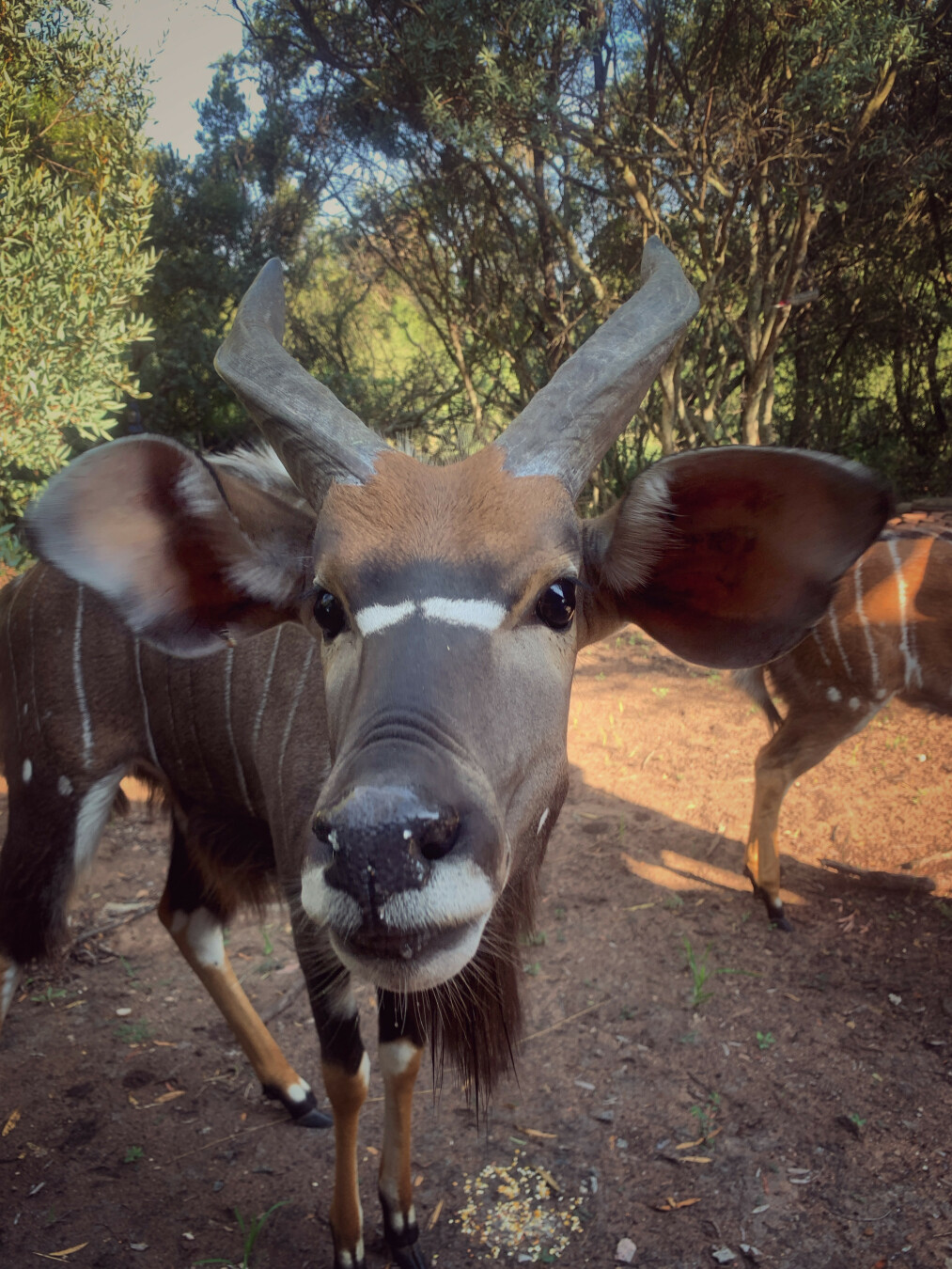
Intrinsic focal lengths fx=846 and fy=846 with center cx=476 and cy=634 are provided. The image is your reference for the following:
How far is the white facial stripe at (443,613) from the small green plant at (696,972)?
87.0 inches

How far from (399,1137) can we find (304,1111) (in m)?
0.56

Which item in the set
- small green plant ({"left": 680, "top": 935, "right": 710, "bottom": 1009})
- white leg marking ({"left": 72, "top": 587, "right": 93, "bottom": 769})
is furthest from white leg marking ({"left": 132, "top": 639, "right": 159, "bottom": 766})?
small green plant ({"left": 680, "top": 935, "right": 710, "bottom": 1009})

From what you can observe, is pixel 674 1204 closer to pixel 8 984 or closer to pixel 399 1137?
pixel 399 1137

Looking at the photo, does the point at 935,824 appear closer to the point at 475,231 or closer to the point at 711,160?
the point at 711,160

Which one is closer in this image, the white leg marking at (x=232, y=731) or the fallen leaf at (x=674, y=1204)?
the fallen leaf at (x=674, y=1204)

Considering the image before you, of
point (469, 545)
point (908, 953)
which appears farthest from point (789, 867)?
point (469, 545)

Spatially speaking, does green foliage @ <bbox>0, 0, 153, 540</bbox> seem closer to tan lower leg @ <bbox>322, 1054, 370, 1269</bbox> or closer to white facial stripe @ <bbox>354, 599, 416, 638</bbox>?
tan lower leg @ <bbox>322, 1054, 370, 1269</bbox>

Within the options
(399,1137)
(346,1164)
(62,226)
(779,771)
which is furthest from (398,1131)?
(62,226)

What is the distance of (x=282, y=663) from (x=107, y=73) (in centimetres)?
453

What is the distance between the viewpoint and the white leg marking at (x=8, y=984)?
252cm

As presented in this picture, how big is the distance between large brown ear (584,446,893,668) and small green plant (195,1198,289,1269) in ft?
Answer: 5.90

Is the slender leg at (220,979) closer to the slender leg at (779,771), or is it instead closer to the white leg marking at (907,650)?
the slender leg at (779,771)

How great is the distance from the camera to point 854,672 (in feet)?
11.6

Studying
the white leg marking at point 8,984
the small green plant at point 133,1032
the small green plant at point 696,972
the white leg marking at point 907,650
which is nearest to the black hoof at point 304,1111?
the small green plant at point 133,1032
